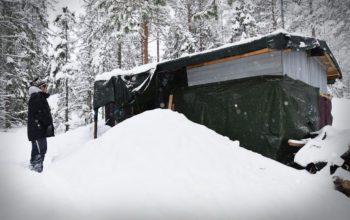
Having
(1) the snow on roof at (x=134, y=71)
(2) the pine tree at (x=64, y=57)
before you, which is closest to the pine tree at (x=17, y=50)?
(2) the pine tree at (x=64, y=57)

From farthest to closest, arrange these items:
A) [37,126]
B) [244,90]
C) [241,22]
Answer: [241,22], [244,90], [37,126]

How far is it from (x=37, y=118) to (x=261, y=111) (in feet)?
18.5

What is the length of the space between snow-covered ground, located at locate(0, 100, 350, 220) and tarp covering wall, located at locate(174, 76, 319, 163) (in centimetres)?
109

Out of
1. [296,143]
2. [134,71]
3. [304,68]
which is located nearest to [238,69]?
[304,68]

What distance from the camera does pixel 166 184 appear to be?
15.1 feet

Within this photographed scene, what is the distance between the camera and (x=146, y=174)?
192 inches

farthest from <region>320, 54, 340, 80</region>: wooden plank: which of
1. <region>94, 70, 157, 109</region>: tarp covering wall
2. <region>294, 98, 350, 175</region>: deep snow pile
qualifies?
<region>94, 70, 157, 109</region>: tarp covering wall

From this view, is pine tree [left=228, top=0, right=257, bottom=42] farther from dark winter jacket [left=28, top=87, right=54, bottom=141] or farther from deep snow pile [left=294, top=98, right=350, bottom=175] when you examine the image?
dark winter jacket [left=28, top=87, right=54, bottom=141]

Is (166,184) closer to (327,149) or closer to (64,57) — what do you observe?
(327,149)

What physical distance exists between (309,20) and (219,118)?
12.5m

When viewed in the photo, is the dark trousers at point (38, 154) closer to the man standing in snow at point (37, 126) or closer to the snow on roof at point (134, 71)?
the man standing in snow at point (37, 126)

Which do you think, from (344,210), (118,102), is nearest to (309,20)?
(118,102)

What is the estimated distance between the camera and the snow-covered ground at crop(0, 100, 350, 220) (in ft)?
12.9

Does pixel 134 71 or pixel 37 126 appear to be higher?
pixel 134 71
